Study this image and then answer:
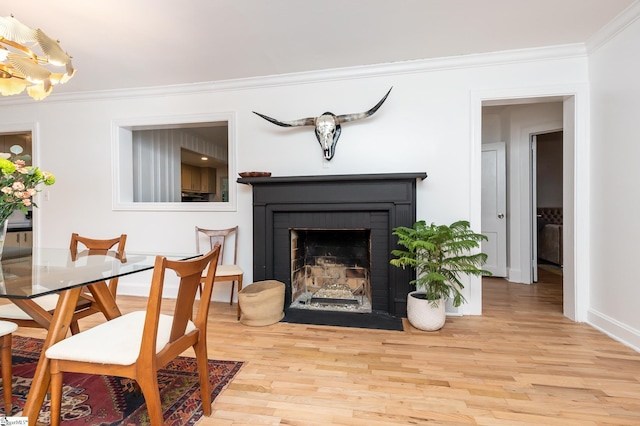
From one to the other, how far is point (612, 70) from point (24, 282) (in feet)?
13.7

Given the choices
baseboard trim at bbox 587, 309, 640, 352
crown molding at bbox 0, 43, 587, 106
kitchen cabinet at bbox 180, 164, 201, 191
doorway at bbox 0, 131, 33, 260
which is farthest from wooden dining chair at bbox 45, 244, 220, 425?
kitchen cabinet at bbox 180, 164, 201, 191

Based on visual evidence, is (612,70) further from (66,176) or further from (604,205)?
(66,176)

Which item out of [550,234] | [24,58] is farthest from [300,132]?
[550,234]

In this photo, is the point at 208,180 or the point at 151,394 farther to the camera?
the point at 208,180

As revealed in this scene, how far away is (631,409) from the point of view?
147cm

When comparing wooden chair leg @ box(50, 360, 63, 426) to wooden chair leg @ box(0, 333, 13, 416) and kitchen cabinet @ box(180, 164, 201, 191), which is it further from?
kitchen cabinet @ box(180, 164, 201, 191)

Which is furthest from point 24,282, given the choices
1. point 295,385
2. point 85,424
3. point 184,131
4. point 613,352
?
point 184,131

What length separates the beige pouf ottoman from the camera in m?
2.58

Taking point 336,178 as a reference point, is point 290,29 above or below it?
above

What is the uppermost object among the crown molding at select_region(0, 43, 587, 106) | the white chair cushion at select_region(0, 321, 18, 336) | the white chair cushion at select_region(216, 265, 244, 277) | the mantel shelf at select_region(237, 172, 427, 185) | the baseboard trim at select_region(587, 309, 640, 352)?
the crown molding at select_region(0, 43, 587, 106)

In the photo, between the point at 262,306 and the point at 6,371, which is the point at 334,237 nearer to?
the point at 262,306

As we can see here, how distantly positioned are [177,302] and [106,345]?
0.34 meters

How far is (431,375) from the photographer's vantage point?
179 centimetres

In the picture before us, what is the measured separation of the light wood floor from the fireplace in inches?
18.4
